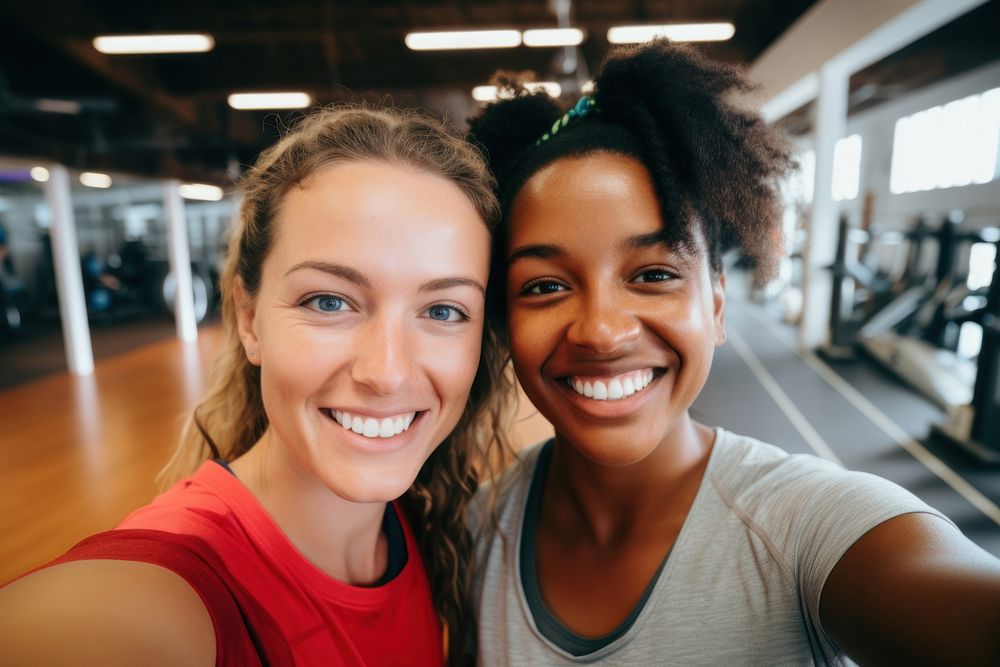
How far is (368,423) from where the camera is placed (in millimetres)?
1106

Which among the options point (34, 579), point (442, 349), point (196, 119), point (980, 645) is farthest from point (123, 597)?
point (196, 119)

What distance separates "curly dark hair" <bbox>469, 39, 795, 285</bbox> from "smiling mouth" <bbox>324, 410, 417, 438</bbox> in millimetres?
477

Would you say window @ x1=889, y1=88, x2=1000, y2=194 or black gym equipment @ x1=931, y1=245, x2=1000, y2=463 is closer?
black gym equipment @ x1=931, y1=245, x2=1000, y2=463

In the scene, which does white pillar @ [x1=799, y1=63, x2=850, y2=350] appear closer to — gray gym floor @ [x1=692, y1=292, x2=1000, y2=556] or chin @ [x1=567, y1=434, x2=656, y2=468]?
gray gym floor @ [x1=692, y1=292, x2=1000, y2=556]

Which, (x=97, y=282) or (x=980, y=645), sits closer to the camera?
(x=980, y=645)

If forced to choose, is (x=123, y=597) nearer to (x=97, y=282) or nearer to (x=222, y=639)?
(x=222, y=639)

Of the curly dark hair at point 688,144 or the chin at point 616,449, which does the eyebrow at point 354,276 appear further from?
the chin at point 616,449

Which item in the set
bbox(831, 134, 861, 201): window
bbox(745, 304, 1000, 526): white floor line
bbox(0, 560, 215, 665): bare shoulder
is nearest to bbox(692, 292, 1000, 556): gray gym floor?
bbox(745, 304, 1000, 526): white floor line

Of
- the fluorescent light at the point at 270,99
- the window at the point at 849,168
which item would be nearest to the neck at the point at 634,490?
the fluorescent light at the point at 270,99

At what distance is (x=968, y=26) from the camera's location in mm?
8445

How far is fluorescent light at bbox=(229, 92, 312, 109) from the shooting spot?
9.77 metres

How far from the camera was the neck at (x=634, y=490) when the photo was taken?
1.30 m

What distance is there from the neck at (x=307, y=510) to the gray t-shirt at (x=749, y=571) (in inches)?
14.1

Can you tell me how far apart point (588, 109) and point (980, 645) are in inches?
44.2
